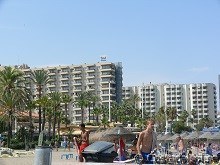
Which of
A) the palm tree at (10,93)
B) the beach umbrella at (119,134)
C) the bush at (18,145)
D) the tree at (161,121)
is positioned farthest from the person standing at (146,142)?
the tree at (161,121)

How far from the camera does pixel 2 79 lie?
58562mm

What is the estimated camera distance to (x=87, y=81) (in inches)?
6201

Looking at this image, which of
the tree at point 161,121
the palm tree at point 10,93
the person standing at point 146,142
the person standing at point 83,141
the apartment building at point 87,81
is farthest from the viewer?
the apartment building at point 87,81

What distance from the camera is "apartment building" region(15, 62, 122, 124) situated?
155000 mm

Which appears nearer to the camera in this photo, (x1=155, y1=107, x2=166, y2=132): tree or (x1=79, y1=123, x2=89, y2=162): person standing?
(x1=79, y1=123, x2=89, y2=162): person standing

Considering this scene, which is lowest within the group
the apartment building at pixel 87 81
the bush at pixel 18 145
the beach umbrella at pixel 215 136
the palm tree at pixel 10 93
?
the bush at pixel 18 145

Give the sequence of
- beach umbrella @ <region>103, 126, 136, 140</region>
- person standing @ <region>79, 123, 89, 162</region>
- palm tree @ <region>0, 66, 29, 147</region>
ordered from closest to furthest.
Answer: person standing @ <region>79, 123, 89, 162</region>
beach umbrella @ <region>103, 126, 136, 140</region>
palm tree @ <region>0, 66, 29, 147</region>

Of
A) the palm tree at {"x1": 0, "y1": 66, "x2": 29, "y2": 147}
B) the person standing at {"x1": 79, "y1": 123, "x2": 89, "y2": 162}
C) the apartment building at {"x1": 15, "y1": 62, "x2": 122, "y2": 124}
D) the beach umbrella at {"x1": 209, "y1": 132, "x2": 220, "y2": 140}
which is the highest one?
the apartment building at {"x1": 15, "y1": 62, "x2": 122, "y2": 124}

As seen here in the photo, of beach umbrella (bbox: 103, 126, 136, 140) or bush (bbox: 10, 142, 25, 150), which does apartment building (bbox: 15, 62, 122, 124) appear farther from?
beach umbrella (bbox: 103, 126, 136, 140)

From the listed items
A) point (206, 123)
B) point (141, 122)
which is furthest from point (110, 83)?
Result: point (141, 122)

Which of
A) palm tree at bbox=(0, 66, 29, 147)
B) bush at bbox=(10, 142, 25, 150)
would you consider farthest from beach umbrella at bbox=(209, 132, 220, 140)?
palm tree at bbox=(0, 66, 29, 147)

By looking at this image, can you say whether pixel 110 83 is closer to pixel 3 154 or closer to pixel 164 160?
pixel 3 154

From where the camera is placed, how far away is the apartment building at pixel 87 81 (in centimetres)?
15500

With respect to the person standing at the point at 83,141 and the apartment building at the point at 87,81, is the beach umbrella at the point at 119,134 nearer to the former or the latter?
the person standing at the point at 83,141
